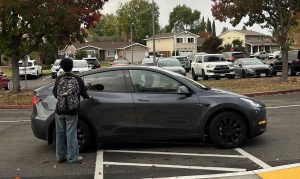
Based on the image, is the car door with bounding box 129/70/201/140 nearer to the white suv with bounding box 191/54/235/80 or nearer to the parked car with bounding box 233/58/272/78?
the white suv with bounding box 191/54/235/80

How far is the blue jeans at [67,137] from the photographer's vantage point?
24.5ft

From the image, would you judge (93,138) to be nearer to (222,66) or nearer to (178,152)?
(178,152)

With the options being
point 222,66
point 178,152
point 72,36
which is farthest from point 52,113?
point 222,66

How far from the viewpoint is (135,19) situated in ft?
426

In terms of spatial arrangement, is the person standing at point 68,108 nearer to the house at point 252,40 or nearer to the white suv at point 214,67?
the white suv at point 214,67

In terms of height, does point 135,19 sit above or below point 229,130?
above

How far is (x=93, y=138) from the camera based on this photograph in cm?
835

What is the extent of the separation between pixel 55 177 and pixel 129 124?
1.83m

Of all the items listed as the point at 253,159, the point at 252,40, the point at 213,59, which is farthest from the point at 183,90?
the point at 252,40

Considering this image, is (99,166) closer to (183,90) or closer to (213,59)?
(183,90)

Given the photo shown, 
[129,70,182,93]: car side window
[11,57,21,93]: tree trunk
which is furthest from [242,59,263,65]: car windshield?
[129,70,182,93]: car side window

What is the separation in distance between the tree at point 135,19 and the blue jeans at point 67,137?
399ft

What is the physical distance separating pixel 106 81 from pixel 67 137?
1.44 m

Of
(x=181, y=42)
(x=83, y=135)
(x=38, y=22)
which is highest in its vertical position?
(x=181, y=42)
